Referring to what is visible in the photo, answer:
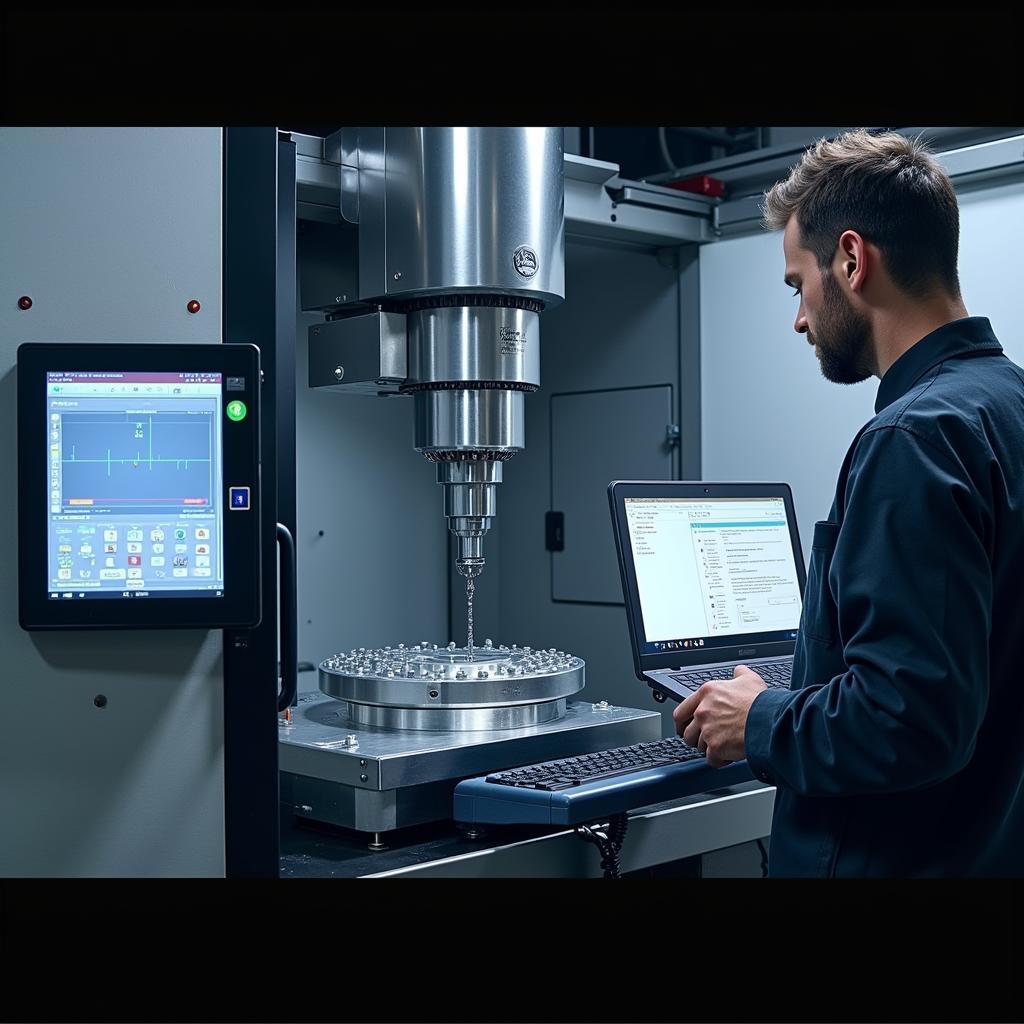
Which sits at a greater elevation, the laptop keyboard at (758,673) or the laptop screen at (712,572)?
the laptop screen at (712,572)

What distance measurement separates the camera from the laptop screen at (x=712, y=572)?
1.67 m

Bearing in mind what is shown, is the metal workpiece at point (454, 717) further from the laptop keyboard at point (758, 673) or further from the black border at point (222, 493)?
the black border at point (222, 493)

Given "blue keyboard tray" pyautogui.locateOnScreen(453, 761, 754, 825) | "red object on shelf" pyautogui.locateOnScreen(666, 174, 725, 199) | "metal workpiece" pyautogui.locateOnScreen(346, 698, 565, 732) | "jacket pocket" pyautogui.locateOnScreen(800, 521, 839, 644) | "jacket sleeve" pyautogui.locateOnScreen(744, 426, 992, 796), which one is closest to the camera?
"jacket sleeve" pyautogui.locateOnScreen(744, 426, 992, 796)

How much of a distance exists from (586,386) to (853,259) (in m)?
1.56

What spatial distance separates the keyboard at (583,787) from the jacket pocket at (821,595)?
0.33m

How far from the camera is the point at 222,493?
Result: 1.19 m

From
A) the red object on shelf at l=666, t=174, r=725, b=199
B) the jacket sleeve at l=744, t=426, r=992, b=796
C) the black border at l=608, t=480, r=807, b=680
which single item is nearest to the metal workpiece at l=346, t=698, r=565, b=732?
the black border at l=608, t=480, r=807, b=680

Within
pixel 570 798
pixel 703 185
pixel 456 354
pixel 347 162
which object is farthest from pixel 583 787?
pixel 703 185

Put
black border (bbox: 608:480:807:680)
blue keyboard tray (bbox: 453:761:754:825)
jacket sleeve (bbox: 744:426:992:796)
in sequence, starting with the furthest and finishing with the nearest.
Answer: black border (bbox: 608:480:807:680) < blue keyboard tray (bbox: 453:761:754:825) < jacket sleeve (bbox: 744:426:992:796)

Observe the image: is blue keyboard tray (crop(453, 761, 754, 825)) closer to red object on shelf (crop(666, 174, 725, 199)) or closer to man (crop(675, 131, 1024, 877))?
man (crop(675, 131, 1024, 877))

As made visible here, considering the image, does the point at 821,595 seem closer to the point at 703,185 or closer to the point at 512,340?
the point at 512,340

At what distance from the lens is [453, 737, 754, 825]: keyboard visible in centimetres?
132

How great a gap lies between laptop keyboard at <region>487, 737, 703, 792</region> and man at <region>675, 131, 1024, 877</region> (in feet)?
0.65

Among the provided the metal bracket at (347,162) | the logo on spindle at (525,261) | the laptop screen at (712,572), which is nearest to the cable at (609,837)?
the laptop screen at (712,572)
